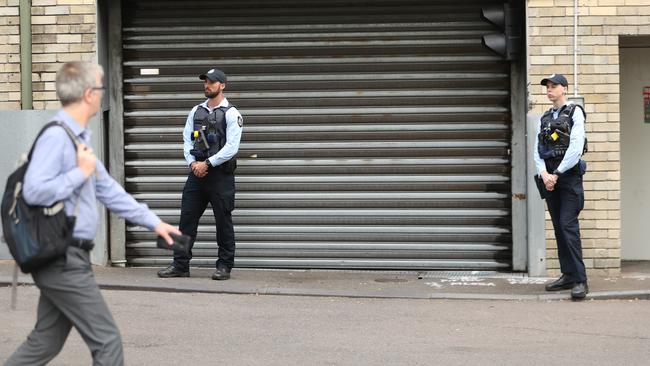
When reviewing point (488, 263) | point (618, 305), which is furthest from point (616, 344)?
point (488, 263)

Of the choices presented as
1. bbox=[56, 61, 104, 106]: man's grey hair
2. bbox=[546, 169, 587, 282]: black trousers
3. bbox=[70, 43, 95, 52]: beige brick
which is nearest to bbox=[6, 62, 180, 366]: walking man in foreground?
bbox=[56, 61, 104, 106]: man's grey hair

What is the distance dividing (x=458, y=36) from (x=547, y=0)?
93 cm

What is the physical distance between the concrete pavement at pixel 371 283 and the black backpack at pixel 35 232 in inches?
180

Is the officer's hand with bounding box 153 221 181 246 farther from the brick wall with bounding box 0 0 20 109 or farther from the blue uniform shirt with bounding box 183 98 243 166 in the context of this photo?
the brick wall with bounding box 0 0 20 109

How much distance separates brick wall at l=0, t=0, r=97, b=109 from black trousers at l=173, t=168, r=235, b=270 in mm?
1787

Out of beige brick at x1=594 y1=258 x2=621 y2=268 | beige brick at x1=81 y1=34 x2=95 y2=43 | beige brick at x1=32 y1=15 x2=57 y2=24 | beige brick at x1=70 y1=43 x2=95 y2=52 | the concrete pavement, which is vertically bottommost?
the concrete pavement

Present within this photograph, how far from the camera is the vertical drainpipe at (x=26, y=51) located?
10859 millimetres

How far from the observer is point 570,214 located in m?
9.36

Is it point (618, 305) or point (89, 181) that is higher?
point (89, 181)

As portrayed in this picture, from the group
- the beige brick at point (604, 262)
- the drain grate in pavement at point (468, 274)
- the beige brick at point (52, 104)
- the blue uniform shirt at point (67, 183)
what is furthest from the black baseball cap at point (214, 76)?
the blue uniform shirt at point (67, 183)

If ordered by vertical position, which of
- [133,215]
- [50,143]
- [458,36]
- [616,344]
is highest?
[458,36]

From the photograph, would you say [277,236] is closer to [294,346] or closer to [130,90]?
[130,90]

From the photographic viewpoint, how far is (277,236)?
36.7ft

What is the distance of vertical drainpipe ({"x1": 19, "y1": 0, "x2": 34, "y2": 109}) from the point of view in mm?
10859
